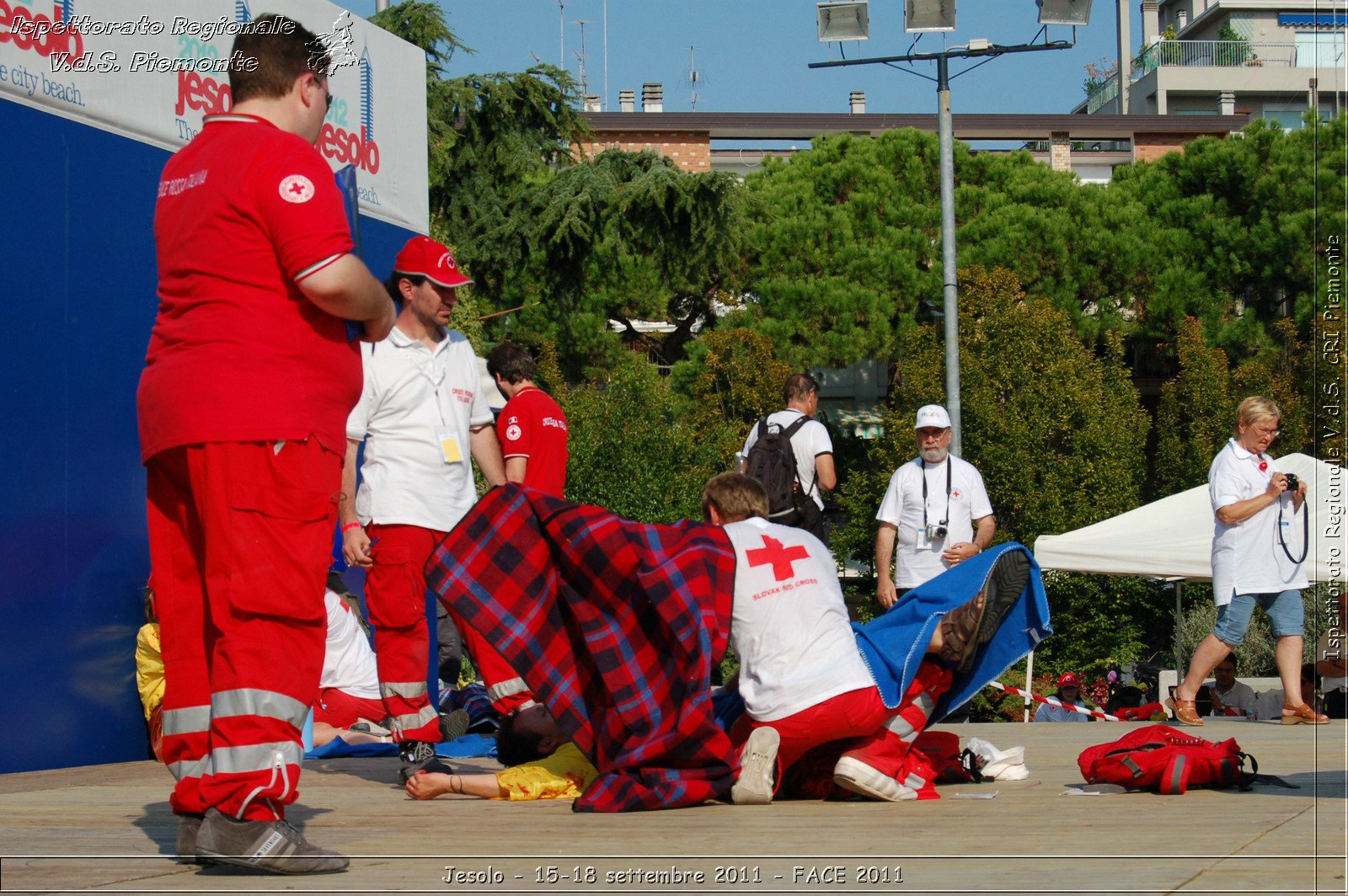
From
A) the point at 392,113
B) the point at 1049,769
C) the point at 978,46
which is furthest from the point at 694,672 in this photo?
the point at 978,46

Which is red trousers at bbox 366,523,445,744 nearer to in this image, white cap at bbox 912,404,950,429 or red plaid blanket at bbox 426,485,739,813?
red plaid blanket at bbox 426,485,739,813

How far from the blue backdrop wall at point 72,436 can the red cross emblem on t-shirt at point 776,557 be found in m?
3.32

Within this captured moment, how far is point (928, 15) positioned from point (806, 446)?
489 inches

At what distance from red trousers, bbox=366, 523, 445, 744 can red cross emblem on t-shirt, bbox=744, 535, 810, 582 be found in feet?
4.48

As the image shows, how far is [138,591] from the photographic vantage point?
6.82 meters

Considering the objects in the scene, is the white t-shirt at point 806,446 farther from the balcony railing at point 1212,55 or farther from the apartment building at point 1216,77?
the balcony railing at point 1212,55

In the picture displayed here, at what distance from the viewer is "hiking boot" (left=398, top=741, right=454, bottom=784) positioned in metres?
5.31

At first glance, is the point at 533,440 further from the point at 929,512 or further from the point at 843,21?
the point at 843,21

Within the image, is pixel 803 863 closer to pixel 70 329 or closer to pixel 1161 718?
pixel 70 329

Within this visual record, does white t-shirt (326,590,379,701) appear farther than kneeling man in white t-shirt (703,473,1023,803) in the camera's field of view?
Yes

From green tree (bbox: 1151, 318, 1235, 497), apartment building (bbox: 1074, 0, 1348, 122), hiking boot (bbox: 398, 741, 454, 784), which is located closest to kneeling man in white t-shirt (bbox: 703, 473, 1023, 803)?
hiking boot (bbox: 398, 741, 454, 784)

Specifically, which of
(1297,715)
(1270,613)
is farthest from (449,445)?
(1297,715)

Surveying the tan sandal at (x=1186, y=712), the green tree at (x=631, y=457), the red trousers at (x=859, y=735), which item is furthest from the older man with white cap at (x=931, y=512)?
the green tree at (x=631, y=457)

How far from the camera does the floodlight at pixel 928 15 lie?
19141mm
